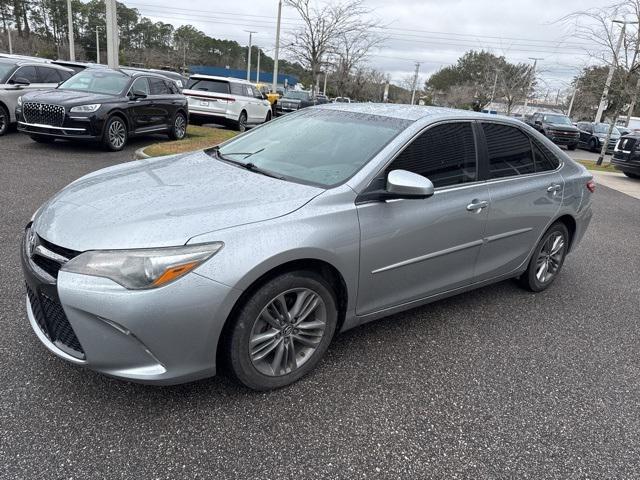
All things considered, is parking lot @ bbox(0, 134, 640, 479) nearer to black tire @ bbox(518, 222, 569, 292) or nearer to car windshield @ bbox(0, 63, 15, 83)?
black tire @ bbox(518, 222, 569, 292)

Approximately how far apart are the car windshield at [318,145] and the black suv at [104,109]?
6435 millimetres

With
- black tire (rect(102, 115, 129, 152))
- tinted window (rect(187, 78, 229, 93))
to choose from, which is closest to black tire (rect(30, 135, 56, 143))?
black tire (rect(102, 115, 129, 152))

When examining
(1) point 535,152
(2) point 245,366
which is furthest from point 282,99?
(2) point 245,366

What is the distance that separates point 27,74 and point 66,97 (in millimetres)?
2926

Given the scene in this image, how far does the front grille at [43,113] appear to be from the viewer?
8805 millimetres

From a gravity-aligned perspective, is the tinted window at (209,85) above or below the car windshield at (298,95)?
above

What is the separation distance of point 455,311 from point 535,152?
1.53 metres

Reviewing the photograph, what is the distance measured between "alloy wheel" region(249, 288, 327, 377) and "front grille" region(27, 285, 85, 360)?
2.78ft

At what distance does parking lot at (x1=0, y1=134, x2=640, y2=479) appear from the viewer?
2.20 meters

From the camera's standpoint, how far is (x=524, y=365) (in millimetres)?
3234

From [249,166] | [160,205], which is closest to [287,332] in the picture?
[160,205]

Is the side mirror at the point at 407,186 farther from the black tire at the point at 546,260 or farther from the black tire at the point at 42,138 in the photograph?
the black tire at the point at 42,138

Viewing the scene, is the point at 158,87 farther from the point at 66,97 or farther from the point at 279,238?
the point at 279,238

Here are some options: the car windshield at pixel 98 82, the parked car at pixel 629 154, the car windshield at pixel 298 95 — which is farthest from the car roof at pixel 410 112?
the car windshield at pixel 298 95
